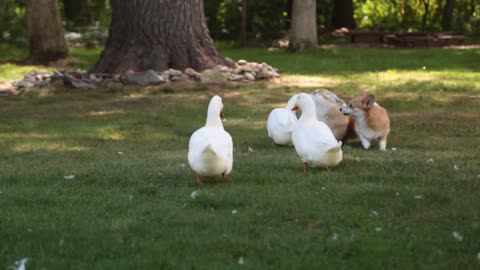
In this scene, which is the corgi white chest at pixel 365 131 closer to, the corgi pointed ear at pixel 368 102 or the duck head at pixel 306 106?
the corgi pointed ear at pixel 368 102

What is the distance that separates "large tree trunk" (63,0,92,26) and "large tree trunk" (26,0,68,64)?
9.09 meters

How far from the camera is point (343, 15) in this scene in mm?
30734

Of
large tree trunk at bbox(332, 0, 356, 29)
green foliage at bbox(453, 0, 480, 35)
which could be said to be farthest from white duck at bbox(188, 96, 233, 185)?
large tree trunk at bbox(332, 0, 356, 29)

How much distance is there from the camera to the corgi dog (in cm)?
902

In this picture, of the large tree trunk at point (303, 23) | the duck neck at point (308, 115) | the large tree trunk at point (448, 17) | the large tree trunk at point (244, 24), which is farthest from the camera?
the large tree trunk at point (448, 17)

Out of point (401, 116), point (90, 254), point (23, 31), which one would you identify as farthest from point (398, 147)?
point (23, 31)

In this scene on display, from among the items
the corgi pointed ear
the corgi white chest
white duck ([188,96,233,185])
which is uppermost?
white duck ([188,96,233,185])

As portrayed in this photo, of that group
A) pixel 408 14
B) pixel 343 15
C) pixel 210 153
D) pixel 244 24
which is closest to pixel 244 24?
pixel 244 24

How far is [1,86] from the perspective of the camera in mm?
16438

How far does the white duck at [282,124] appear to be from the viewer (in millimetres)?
9273

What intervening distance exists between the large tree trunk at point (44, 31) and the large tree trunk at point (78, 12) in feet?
29.8

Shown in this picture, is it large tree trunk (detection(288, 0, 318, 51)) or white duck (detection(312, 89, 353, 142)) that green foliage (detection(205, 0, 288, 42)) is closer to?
large tree trunk (detection(288, 0, 318, 51))

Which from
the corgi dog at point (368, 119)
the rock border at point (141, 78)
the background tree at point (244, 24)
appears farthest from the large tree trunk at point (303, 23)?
the corgi dog at point (368, 119)

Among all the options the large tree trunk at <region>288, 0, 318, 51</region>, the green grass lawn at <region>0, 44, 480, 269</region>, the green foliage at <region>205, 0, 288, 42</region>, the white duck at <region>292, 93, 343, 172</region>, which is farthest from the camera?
the green foliage at <region>205, 0, 288, 42</region>
